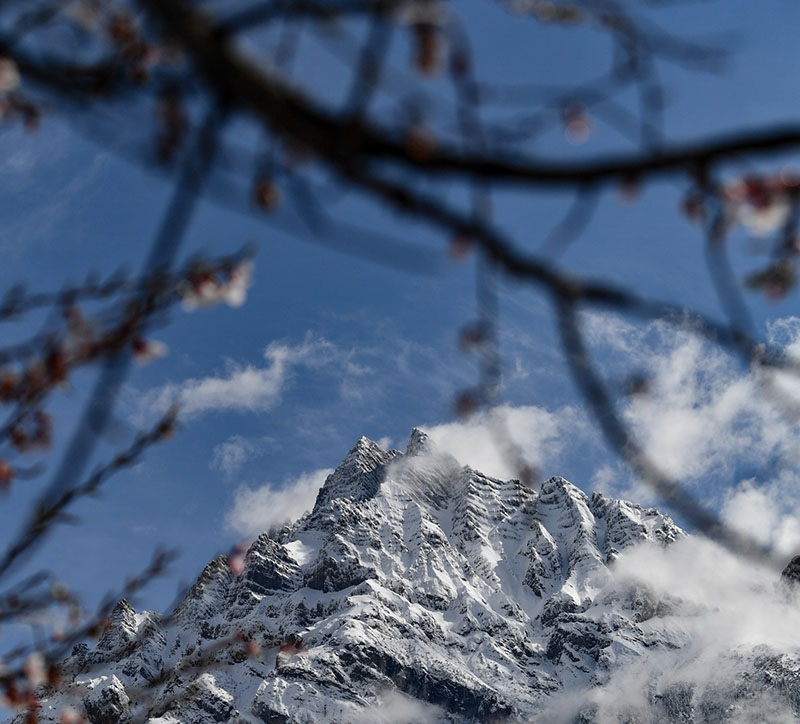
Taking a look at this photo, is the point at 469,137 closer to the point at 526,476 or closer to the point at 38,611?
the point at 526,476

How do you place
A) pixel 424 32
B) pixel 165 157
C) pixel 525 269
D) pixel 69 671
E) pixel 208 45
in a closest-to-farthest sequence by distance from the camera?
pixel 208 45 < pixel 525 269 < pixel 424 32 < pixel 165 157 < pixel 69 671

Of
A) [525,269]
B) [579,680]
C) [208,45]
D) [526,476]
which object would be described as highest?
[579,680]

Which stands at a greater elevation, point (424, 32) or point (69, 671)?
point (424, 32)

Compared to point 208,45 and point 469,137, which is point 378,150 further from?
point 208,45

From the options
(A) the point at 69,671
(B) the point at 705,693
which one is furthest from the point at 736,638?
(A) the point at 69,671

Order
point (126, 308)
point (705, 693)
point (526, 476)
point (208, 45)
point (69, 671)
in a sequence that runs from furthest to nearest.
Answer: point (705, 693) → point (69, 671) → point (526, 476) → point (126, 308) → point (208, 45)

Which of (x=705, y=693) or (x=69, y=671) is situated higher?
(x=705, y=693)

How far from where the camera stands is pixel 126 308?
9.52 feet

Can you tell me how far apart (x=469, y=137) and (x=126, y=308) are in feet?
5.79

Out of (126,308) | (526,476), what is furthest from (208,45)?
(526,476)

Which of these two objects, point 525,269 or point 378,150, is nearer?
point 378,150

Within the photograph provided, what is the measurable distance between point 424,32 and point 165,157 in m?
0.83

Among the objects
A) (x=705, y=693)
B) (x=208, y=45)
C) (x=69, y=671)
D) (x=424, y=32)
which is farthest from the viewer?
(x=705, y=693)

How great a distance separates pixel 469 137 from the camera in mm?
1756
